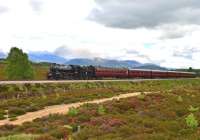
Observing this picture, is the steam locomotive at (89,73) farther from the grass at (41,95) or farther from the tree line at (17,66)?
the tree line at (17,66)

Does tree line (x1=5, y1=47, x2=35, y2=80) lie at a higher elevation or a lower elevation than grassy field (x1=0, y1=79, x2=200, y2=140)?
higher

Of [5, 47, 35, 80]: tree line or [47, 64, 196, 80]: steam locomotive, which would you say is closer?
[47, 64, 196, 80]: steam locomotive

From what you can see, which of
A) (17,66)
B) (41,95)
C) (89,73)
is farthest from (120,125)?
(17,66)

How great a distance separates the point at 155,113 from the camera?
2714 cm

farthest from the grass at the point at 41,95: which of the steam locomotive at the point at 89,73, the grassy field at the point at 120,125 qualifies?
the steam locomotive at the point at 89,73

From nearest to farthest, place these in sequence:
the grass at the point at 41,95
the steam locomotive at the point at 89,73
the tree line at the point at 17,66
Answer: the grass at the point at 41,95
the steam locomotive at the point at 89,73
the tree line at the point at 17,66

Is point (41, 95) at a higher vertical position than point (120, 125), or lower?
higher

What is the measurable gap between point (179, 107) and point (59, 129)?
12025mm

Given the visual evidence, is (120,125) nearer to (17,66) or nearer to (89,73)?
(89,73)

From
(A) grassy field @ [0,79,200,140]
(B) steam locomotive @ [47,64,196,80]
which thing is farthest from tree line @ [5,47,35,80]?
(A) grassy field @ [0,79,200,140]

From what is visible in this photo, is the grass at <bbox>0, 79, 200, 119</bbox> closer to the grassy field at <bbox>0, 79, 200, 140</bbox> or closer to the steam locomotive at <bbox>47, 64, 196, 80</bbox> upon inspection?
the grassy field at <bbox>0, 79, 200, 140</bbox>

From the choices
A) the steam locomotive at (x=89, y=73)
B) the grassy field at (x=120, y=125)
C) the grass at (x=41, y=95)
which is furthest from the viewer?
the steam locomotive at (x=89, y=73)

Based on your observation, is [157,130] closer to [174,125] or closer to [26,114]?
[174,125]

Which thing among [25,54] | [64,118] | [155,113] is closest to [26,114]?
[64,118]
